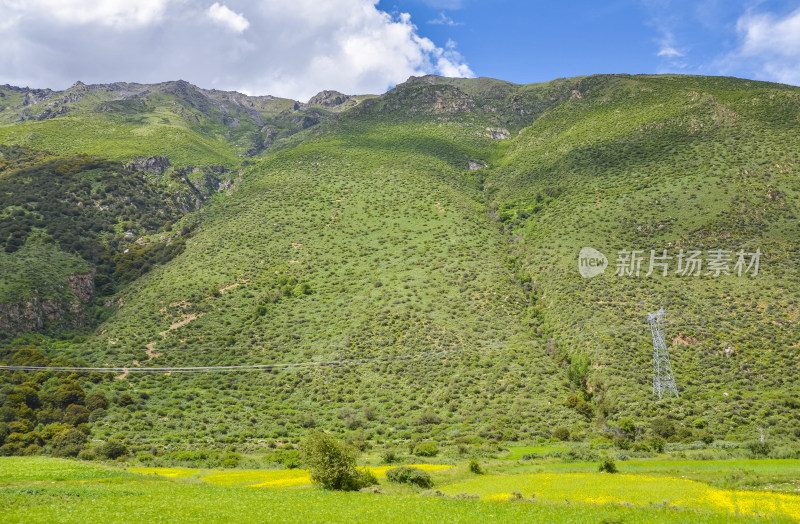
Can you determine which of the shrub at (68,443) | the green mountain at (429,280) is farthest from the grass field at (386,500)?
the green mountain at (429,280)

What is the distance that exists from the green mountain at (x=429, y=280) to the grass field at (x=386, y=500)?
15.2 metres

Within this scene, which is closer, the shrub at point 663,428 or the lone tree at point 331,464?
the lone tree at point 331,464

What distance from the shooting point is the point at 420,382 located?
51.9 m

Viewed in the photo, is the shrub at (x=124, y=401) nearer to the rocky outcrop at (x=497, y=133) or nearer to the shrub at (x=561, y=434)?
the shrub at (x=561, y=434)

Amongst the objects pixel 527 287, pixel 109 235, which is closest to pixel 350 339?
pixel 527 287

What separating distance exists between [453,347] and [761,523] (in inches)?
1635

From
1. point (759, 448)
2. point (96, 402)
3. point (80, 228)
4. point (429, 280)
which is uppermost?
point (80, 228)

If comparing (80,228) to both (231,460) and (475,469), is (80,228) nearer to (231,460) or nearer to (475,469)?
(231,460)

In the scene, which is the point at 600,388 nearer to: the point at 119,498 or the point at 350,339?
the point at 350,339

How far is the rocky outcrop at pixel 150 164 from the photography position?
4365 inches

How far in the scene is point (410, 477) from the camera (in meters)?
27.6

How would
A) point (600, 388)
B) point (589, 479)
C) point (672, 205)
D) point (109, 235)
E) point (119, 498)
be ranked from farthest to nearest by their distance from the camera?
1. point (109, 235)
2. point (672, 205)
3. point (600, 388)
4. point (589, 479)
5. point (119, 498)
